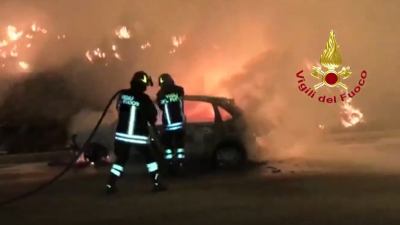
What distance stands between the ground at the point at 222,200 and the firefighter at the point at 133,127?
29 cm

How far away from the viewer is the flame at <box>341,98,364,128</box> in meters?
21.1

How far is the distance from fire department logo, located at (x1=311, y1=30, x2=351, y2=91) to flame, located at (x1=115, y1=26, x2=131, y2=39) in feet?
14.8

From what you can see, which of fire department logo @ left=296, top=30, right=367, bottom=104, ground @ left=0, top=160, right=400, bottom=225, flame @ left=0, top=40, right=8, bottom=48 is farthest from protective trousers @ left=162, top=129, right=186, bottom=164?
flame @ left=0, top=40, right=8, bottom=48

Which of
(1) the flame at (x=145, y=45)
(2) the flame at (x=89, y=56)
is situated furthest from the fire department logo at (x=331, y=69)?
(2) the flame at (x=89, y=56)

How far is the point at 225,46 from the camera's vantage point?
15008 millimetres

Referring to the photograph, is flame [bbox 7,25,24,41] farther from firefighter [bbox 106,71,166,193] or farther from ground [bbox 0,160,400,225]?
firefighter [bbox 106,71,166,193]

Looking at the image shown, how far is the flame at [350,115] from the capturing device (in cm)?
2112

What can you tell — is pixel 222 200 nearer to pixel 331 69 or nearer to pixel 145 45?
pixel 145 45

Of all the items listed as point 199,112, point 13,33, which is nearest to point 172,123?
point 199,112

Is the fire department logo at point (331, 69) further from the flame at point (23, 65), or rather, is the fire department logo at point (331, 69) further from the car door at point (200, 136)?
the flame at point (23, 65)

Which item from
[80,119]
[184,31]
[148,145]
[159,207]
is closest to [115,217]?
[159,207]

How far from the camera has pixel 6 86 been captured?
653 inches

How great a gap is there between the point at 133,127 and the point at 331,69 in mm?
10265

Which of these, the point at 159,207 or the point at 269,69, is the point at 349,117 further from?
the point at 159,207
